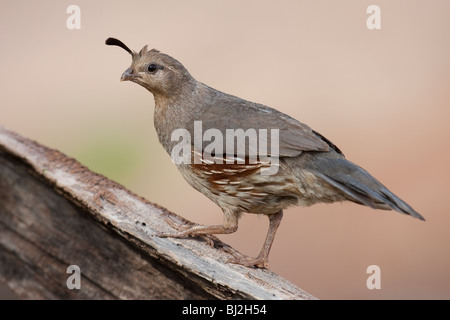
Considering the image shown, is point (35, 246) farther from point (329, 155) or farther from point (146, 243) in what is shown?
point (329, 155)

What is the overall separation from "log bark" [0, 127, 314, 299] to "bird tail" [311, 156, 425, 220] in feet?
2.16

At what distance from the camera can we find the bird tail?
3.44 m

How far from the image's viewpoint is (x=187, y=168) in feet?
13.1

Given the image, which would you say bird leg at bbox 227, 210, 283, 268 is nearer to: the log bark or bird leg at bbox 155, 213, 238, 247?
the log bark

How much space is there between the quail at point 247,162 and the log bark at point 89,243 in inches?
9.2

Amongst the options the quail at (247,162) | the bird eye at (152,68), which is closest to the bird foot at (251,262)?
the quail at (247,162)

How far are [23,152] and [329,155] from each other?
2.00 meters

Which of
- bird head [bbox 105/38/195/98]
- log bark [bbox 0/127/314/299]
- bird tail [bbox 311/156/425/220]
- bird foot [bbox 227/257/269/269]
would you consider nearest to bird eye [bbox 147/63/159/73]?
bird head [bbox 105/38/195/98]

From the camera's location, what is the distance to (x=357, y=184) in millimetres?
3533

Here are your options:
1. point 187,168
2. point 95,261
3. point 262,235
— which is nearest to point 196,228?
point 187,168

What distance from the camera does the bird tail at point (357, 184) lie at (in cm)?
344

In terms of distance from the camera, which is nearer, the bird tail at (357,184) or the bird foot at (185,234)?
the bird tail at (357,184)

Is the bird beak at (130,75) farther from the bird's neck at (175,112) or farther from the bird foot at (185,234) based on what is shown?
the bird foot at (185,234)

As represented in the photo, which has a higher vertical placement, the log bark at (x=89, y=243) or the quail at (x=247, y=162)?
the quail at (x=247, y=162)
